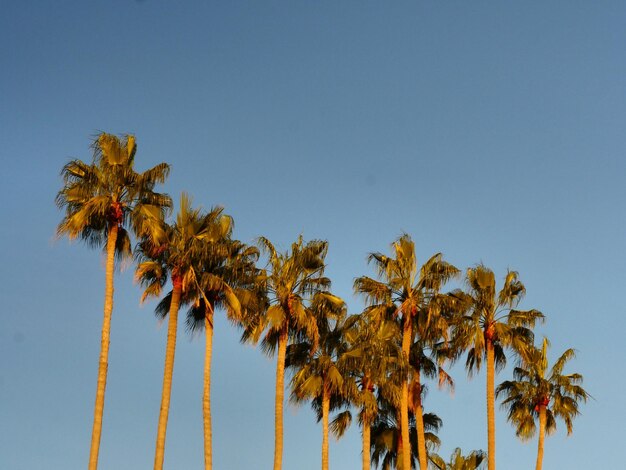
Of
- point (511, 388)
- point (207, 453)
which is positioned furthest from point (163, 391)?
point (511, 388)

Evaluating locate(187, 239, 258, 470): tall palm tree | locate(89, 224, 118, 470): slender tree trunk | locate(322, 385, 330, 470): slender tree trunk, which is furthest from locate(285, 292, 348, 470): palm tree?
locate(89, 224, 118, 470): slender tree trunk

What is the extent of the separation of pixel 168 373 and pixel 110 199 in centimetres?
838

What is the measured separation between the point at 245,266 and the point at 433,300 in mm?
12016

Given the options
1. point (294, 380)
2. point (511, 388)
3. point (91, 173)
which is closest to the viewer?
point (91, 173)

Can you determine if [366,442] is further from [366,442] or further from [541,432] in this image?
[541,432]

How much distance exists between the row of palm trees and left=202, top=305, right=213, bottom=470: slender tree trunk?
7cm

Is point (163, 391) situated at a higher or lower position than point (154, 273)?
lower

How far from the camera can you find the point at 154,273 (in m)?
47.6

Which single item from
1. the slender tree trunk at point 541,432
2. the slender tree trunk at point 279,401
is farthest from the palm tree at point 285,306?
the slender tree trunk at point 541,432

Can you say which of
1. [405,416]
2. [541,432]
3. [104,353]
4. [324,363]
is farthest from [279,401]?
[541,432]

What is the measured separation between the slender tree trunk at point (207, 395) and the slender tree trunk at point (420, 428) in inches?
494

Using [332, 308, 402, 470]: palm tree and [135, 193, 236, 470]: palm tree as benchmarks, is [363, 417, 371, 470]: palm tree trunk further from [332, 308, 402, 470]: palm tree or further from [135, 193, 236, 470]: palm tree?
[135, 193, 236, 470]: palm tree

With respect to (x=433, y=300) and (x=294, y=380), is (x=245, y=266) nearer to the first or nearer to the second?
(x=294, y=380)

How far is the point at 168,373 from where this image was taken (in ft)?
151
